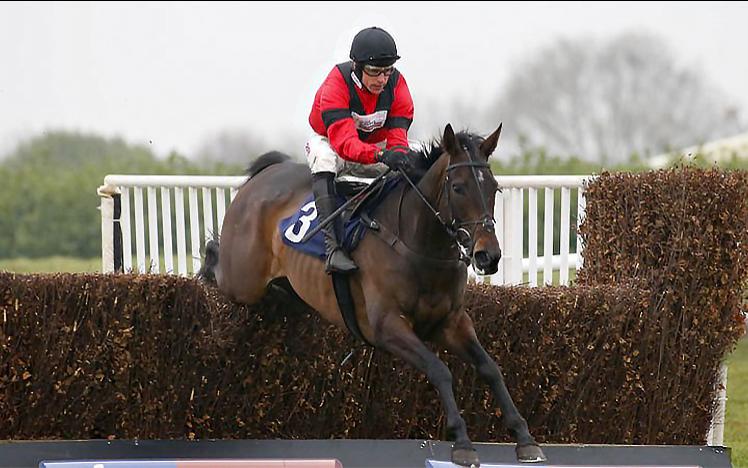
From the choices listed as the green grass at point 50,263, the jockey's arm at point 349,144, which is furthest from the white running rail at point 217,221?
the green grass at point 50,263

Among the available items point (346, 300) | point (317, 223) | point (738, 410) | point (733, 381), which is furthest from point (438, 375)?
point (733, 381)

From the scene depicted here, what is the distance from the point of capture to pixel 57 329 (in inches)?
218

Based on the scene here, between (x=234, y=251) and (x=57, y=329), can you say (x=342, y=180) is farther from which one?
(x=57, y=329)

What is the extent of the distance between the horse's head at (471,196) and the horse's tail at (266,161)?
70.8 inches

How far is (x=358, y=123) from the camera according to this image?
5.46 m

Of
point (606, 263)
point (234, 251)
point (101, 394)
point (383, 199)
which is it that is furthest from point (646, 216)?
point (101, 394)

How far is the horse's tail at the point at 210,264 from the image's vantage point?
6.62 m

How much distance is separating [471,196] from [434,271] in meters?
0.46

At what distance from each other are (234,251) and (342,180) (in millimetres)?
902

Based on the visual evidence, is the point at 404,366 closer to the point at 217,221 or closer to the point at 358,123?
the point at 358,123

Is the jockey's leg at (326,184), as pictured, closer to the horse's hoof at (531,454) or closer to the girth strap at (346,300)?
the girth strap at (346,300)

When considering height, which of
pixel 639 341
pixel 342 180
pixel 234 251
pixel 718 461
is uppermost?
pixel 342 180

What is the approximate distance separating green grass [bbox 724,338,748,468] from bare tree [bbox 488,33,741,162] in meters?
5.95

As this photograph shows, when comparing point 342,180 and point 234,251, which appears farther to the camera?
point 234,251
